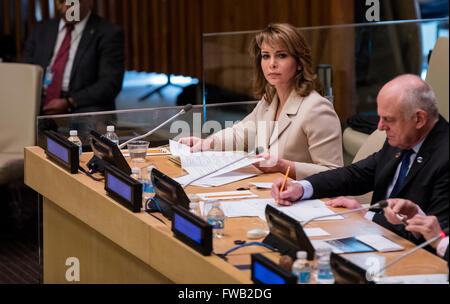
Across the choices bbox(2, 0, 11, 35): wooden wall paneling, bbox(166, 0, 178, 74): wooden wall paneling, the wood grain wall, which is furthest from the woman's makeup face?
bbox(2, 0, 11, 35): wooden wall paneling

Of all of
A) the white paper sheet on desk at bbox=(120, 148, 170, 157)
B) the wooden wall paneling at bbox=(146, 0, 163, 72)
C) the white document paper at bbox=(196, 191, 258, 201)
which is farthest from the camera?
the wooden wall paneling at bbox=(146, 0, 163, 72)

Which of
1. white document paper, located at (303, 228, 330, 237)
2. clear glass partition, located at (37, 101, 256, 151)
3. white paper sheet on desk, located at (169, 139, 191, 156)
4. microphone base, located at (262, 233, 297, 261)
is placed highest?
clear glass partition, located at (37, 101, 256, 151)

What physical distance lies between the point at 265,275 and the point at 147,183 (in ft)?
3.42

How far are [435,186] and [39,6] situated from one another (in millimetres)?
6507

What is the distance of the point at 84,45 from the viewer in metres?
5.30

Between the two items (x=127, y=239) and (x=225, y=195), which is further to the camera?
(x=225, y=195)

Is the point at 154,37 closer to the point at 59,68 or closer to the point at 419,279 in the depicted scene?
the point at 59,68

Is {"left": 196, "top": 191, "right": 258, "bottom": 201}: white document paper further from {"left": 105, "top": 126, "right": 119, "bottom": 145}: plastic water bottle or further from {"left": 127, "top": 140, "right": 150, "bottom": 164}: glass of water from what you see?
{"left": 105, "top": 126, "right": 119, "bottom": 145}: plastic water bottle

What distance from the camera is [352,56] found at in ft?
16.6

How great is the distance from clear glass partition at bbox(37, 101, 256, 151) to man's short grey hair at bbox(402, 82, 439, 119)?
1.48 m

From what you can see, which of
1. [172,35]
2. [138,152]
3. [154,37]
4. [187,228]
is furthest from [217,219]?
[154,37]

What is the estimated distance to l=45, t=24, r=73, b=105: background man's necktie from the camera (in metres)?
5.36

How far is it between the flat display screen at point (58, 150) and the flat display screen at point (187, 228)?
101 cm

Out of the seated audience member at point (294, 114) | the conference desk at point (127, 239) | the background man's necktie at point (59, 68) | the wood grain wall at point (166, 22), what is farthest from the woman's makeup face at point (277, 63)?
the wood grain wall at point (166, 22)
